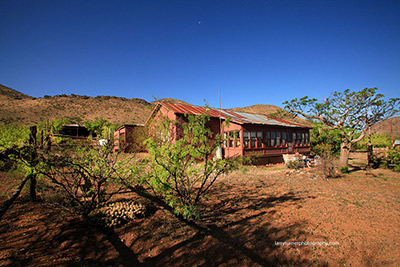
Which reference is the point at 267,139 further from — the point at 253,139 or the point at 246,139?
the point at 246,139

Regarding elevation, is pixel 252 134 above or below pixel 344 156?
above

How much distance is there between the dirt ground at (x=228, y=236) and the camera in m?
3.31

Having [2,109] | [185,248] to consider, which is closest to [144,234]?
[185,248]

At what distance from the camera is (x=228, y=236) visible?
405 centimetres

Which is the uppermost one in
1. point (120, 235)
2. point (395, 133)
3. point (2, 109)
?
point (2, 109)

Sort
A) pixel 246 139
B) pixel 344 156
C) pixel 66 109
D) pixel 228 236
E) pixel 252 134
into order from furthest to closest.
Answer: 1. pixel 66 109
2. pixel 252 134
3. pixel 246 139
4. pixel 344 156
5. pixel 228 236

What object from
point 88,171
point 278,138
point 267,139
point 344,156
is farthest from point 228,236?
point 278,138

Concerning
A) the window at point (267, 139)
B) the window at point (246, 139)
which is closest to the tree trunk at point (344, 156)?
the window at point (267, 139)

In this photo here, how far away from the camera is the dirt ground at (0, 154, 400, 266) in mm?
3314

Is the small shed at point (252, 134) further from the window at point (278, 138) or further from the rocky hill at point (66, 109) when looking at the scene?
the rocky hill at point (66, 109)

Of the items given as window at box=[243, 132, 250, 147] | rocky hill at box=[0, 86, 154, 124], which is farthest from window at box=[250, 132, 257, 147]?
rocky hill at box=[0, 86, 154, 124]

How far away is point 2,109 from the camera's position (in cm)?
3919

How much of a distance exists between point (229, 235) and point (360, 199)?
552 centimetres

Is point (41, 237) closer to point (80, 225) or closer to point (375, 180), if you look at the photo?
point (80, 225)
